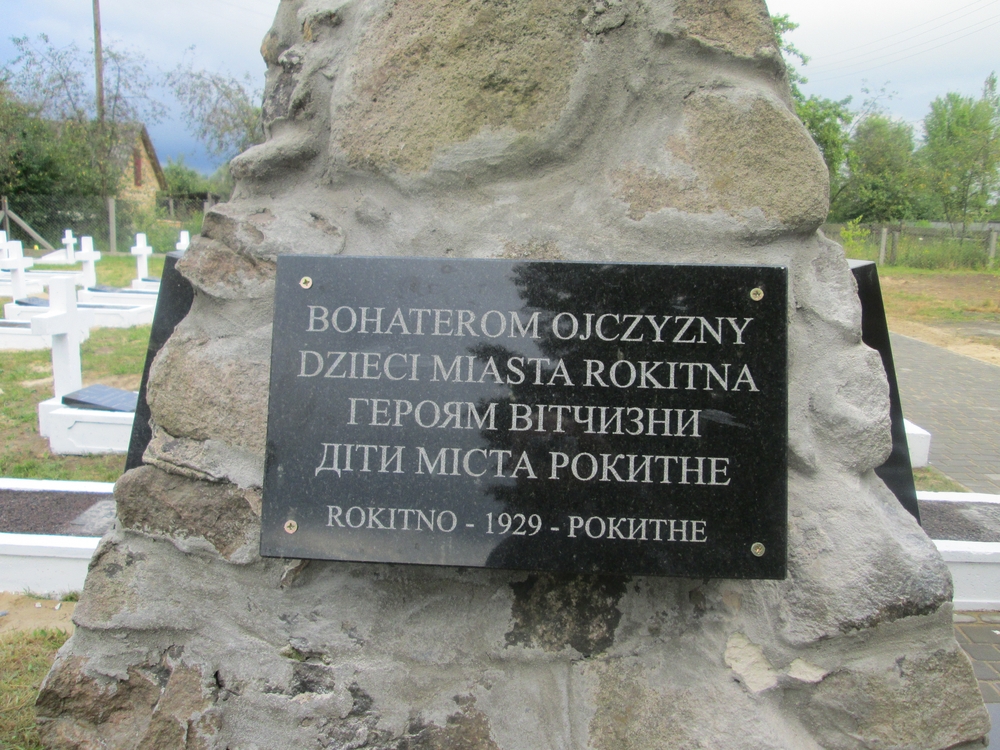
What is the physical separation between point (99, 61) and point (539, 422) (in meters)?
27.7

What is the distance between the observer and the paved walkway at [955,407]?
5.24m

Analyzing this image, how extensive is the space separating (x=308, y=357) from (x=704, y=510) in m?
0.82

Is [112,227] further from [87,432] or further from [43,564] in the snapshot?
[43,564]

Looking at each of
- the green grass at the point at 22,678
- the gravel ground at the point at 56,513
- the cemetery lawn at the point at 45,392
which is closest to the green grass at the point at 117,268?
the cemetery lawn at the point at 45,392

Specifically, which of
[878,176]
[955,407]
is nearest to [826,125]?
[878,176]

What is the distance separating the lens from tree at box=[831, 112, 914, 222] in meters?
27.6

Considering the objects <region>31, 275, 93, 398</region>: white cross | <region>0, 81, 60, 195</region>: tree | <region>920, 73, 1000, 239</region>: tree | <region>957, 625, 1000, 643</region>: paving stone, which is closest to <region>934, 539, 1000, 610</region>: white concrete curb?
<region>957, 625, 1000, 643</region>: paving stone

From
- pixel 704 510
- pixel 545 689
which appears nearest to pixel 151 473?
pixel 545 689

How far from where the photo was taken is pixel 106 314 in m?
9.01

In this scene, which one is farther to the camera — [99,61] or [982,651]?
[99,61]

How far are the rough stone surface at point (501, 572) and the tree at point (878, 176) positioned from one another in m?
27.2

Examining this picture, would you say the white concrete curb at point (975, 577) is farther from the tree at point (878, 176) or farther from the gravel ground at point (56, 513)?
the tree at point (878, 176)

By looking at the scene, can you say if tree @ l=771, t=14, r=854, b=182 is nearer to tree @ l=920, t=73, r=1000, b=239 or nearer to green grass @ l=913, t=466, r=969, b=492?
tree @ l=920, t=73, r=1000, b=239

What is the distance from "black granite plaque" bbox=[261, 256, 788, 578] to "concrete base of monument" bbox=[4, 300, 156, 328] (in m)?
8.50
